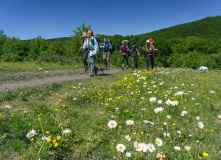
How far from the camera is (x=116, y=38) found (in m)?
87.8

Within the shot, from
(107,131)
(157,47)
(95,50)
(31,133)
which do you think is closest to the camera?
(31,133)

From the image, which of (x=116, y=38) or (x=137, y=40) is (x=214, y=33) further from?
(x=116, y=38)

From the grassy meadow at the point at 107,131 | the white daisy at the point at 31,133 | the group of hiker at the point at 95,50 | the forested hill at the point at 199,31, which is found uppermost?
the forested hill at the point at 199,31

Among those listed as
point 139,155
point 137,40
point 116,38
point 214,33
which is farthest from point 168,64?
point 139,155

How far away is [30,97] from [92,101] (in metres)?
2.21

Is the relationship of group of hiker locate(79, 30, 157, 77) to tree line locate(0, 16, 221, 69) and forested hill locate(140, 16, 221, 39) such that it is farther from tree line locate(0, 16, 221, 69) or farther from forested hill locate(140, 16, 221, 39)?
forested hill locate(140, 16, 221, 39)

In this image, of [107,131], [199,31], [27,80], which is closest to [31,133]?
[107,131]

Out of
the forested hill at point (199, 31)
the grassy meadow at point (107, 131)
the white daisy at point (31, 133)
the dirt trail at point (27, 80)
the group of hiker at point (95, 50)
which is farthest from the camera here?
the forested hill at point (199, 31)

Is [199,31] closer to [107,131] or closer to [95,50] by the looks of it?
[95,50]

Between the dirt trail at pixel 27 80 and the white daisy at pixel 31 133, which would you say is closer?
the white daisy at pixel 31 133

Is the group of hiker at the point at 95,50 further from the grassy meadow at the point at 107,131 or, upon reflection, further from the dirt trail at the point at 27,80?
the grassy meadow at the point at 107,131

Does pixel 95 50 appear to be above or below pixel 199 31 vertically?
below

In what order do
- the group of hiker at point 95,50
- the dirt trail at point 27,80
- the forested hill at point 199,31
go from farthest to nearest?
the forested hill at point 199,31 < the group of hiker at point 95,50 < the dirt trail at point 27,80

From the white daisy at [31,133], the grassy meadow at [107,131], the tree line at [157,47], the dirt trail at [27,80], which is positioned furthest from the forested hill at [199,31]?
the white daisy at [31,133]
